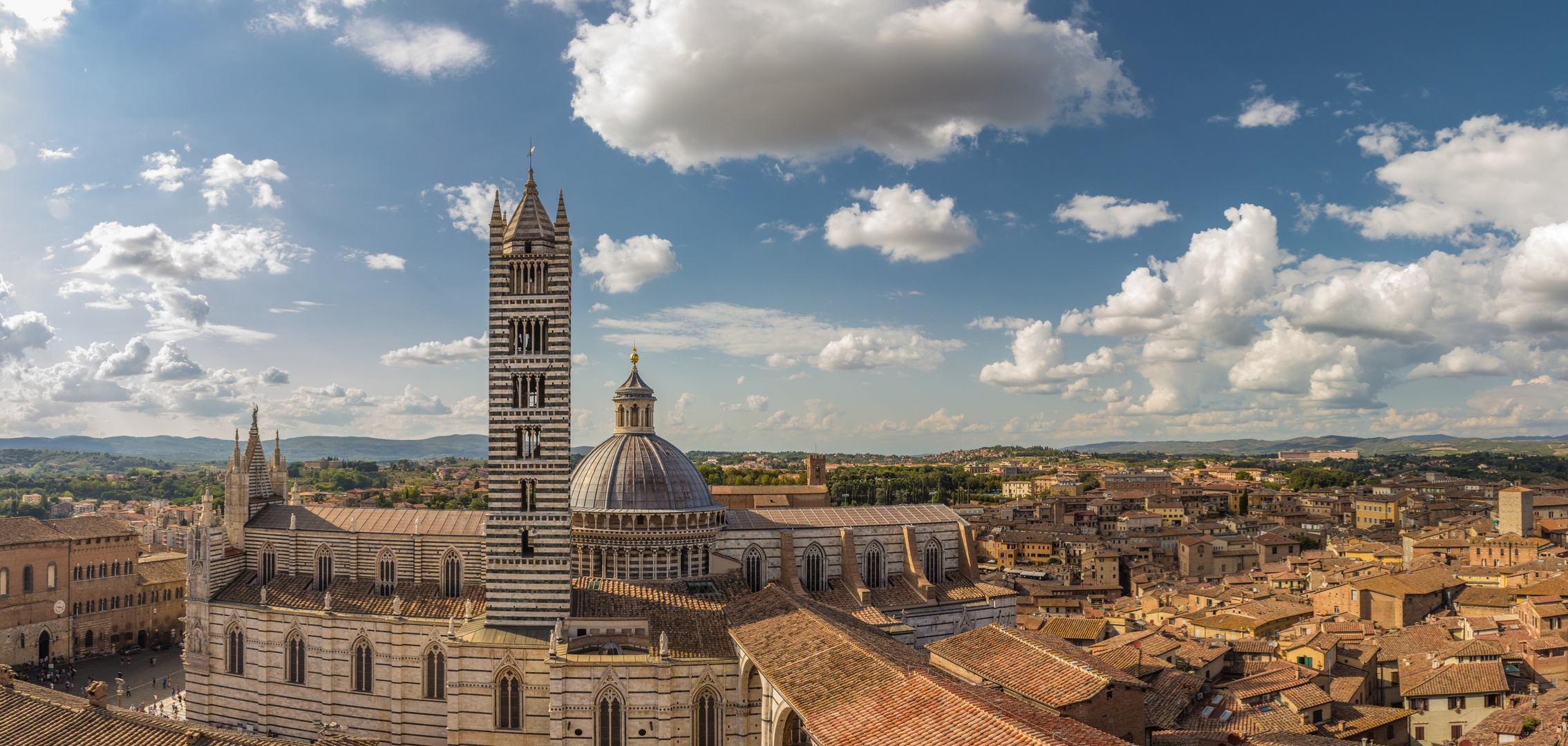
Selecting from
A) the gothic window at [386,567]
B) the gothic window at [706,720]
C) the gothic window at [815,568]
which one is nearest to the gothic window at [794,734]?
the gothic window at [706,720]

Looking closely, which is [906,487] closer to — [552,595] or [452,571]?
[452,571]

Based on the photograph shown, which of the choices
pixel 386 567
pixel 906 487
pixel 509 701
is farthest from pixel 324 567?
pixel 906 487

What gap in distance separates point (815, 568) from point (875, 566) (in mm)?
3032

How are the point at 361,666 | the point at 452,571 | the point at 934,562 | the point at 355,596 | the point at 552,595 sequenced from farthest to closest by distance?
1. the point at 934,562
2. the point at 452,571
3. the point at 355,596
4. the point at 361,666
5. the point at 552,595

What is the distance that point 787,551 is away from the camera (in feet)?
125

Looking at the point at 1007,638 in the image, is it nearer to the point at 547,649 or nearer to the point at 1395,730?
the point at 547,649

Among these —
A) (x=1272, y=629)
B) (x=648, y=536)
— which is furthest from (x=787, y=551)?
(x=1272, y=629)

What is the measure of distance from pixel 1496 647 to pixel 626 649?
3694 cm

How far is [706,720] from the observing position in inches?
1072

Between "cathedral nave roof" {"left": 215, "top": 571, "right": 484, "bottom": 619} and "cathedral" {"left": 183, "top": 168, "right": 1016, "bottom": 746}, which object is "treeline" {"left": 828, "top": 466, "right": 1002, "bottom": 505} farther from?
"cathedral nave roof" {"left": 215, "top": 571, "right": 484, "bottom": 619}

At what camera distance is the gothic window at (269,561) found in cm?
3953

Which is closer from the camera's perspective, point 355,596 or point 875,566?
point 355,596

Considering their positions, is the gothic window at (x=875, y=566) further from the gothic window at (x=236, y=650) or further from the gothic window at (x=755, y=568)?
the gothic window at (x=236, y=650)

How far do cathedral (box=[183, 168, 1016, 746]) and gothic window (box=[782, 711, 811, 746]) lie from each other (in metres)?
0.10
